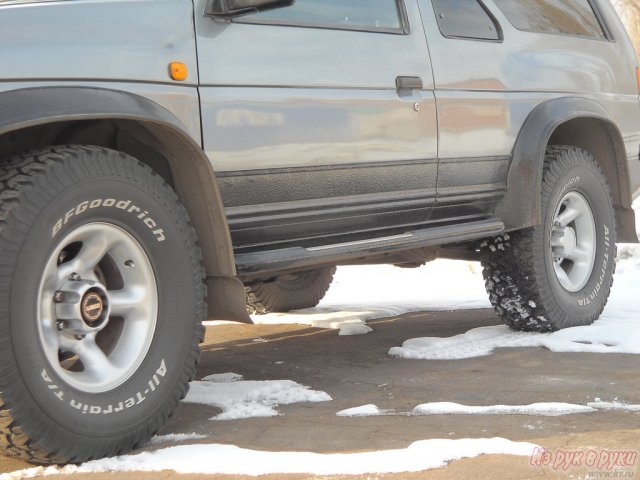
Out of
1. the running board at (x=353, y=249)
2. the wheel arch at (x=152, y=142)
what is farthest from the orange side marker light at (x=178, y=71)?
the running board at (x=353, y=249)

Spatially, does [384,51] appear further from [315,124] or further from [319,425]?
[319,425]

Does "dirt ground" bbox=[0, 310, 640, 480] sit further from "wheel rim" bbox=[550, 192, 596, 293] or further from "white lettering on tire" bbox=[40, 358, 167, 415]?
"wheel rim" bbox=[550, 192, 596, 293]

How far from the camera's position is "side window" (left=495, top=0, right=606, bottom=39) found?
5.15 meters

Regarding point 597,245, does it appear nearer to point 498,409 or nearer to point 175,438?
point 498,409

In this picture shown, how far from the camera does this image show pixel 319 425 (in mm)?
3389

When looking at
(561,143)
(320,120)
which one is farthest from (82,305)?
(561,143)

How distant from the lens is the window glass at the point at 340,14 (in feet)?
12.5

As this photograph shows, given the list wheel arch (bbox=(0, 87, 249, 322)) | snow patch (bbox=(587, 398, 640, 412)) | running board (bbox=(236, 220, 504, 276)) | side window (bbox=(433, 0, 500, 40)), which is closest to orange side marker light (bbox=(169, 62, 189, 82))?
wheel arch (bbox=(0, 87, 249, 322))

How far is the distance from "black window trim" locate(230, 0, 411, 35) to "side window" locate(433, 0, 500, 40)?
248 mm

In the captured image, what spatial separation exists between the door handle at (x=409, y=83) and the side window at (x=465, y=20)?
1.26ft

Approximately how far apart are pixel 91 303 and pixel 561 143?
323 centimetres

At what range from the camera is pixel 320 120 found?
382cm

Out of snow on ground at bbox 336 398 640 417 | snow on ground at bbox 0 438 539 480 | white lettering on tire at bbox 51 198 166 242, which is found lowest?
snow on ground at bbox 336 398 640 417

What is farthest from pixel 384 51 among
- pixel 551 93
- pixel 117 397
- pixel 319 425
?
pixel 117 397
